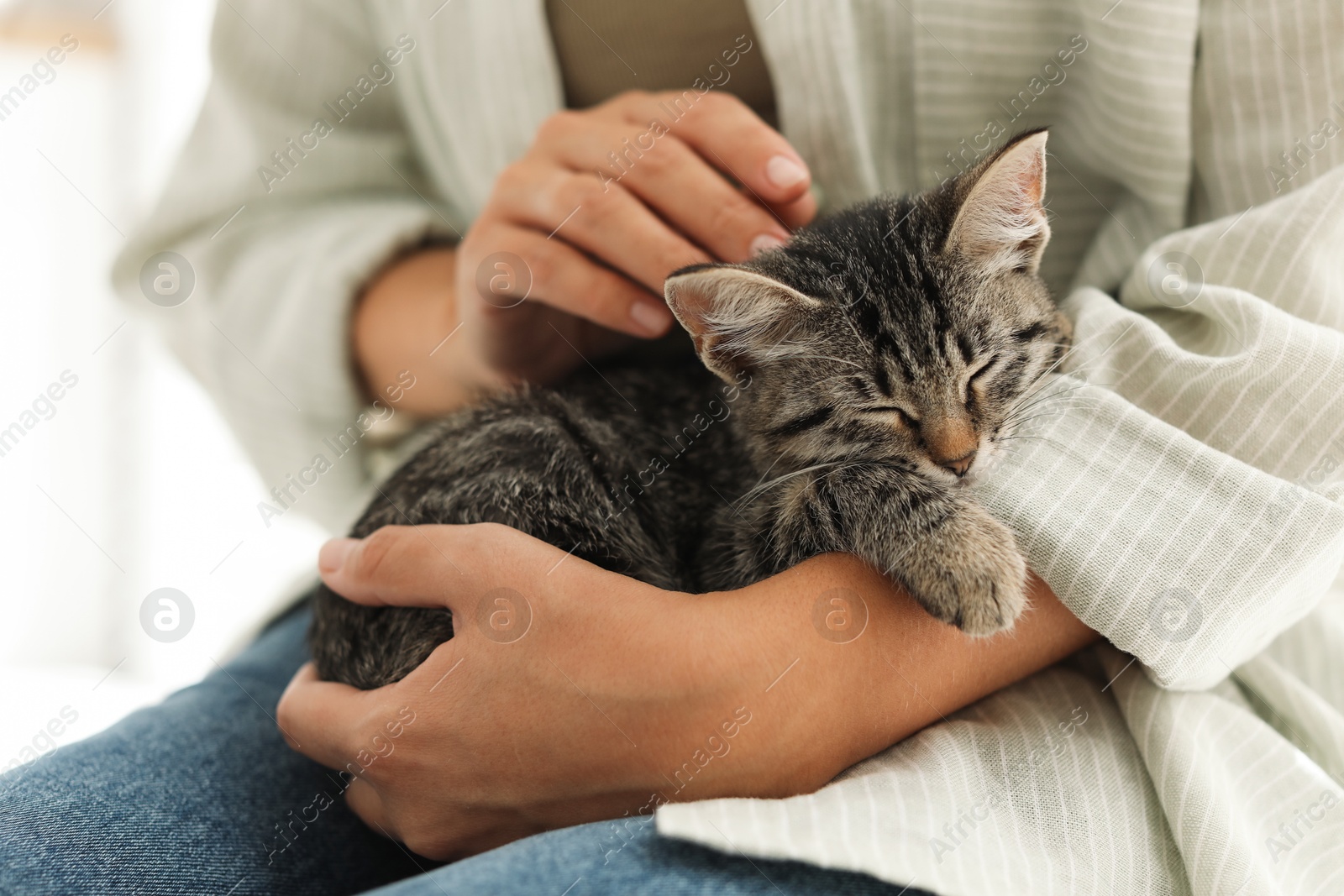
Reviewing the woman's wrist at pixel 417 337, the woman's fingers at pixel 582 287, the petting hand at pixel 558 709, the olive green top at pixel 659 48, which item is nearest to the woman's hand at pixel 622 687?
the petting hand at pixel 558 709

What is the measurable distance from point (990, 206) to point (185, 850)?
1486mm

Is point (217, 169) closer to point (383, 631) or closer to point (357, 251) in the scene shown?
point (357, 251)

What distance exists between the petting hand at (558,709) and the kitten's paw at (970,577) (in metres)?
0.17

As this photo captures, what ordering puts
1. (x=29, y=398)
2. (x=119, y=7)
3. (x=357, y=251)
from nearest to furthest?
(x=357, y=251)
(x=29, y=398)
(x=119, y=7)

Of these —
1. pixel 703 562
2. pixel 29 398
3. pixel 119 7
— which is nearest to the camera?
pixel 703 562

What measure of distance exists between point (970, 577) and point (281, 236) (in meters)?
1.76

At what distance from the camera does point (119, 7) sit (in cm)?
254

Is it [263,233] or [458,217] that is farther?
[458,217]

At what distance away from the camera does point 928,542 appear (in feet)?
3.51

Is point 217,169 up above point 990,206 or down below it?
above

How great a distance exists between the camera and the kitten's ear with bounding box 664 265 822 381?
115 centimetres

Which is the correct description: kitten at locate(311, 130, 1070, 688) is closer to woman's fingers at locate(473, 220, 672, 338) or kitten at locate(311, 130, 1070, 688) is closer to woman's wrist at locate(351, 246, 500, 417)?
woman's fingers at locate(473, 220, 672, 338)

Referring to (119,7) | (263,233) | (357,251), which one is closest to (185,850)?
(357,251)

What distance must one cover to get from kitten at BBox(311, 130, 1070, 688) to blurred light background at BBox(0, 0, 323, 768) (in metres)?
1.23
